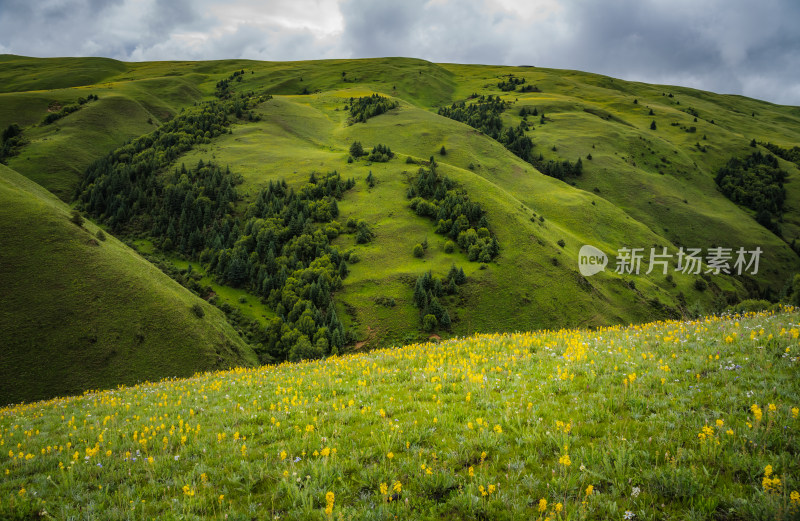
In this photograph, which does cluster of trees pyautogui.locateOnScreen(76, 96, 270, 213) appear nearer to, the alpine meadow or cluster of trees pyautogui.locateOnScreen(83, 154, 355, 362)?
the alpine meadow

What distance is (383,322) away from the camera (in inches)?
2933

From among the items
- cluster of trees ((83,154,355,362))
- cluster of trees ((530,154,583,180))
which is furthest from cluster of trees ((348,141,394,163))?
cluster of trees ((530,154,583,180))

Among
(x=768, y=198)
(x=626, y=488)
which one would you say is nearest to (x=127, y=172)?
(x=626, y=488)

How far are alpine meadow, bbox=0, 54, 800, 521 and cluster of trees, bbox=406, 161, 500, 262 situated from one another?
711 millimetres

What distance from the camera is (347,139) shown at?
6663 inches

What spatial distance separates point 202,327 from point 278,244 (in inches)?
1636

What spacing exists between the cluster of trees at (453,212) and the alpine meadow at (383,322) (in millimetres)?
711

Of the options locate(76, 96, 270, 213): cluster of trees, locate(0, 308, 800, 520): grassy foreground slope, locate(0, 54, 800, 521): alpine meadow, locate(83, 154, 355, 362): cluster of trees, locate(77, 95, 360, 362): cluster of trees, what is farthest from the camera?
locate(76, 96, 270, 213): cluster of trees

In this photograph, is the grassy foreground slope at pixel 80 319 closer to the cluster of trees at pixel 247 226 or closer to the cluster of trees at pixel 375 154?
the cluster of trees at pixel 247 226

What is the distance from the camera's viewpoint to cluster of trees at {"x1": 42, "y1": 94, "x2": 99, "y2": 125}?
17225 cm

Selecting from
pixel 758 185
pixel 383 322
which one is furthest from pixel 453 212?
pixel 758 185

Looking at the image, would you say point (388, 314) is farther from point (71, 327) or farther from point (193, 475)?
point (193, 475)

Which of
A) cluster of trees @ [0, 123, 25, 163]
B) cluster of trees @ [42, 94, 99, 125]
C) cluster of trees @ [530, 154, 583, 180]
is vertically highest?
cluster of trees @ [42, 94, 99, 125]

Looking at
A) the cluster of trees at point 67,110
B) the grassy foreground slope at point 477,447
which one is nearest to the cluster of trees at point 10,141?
the cluster of trees at point 67,110
